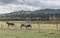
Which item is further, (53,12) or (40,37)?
(53,12)

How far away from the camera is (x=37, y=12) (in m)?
59.7

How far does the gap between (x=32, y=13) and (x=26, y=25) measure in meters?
38.2

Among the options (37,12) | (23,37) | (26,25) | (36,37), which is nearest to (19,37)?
(23,37)

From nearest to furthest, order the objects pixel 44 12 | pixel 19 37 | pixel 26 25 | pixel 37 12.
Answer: pixel 19 37
pixel 26 25
pixel 37 12
pixel 44 12

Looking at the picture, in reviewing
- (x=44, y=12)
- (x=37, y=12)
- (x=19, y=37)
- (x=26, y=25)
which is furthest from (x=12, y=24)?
(x=44, y=12)

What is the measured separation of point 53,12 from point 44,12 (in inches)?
152

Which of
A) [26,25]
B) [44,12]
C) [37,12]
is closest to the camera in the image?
[26,25]

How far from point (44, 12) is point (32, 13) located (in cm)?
429

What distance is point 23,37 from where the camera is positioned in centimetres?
1516

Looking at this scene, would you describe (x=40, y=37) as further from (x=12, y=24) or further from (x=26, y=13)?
(x=26, y=13)

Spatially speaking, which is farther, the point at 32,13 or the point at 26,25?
the point at 32,13

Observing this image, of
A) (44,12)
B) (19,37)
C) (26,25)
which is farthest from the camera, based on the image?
(44,12)

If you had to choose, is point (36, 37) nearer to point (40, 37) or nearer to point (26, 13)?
point (40, 37)

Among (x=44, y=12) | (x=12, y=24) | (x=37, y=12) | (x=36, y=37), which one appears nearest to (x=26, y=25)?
(x=12, y=24)
